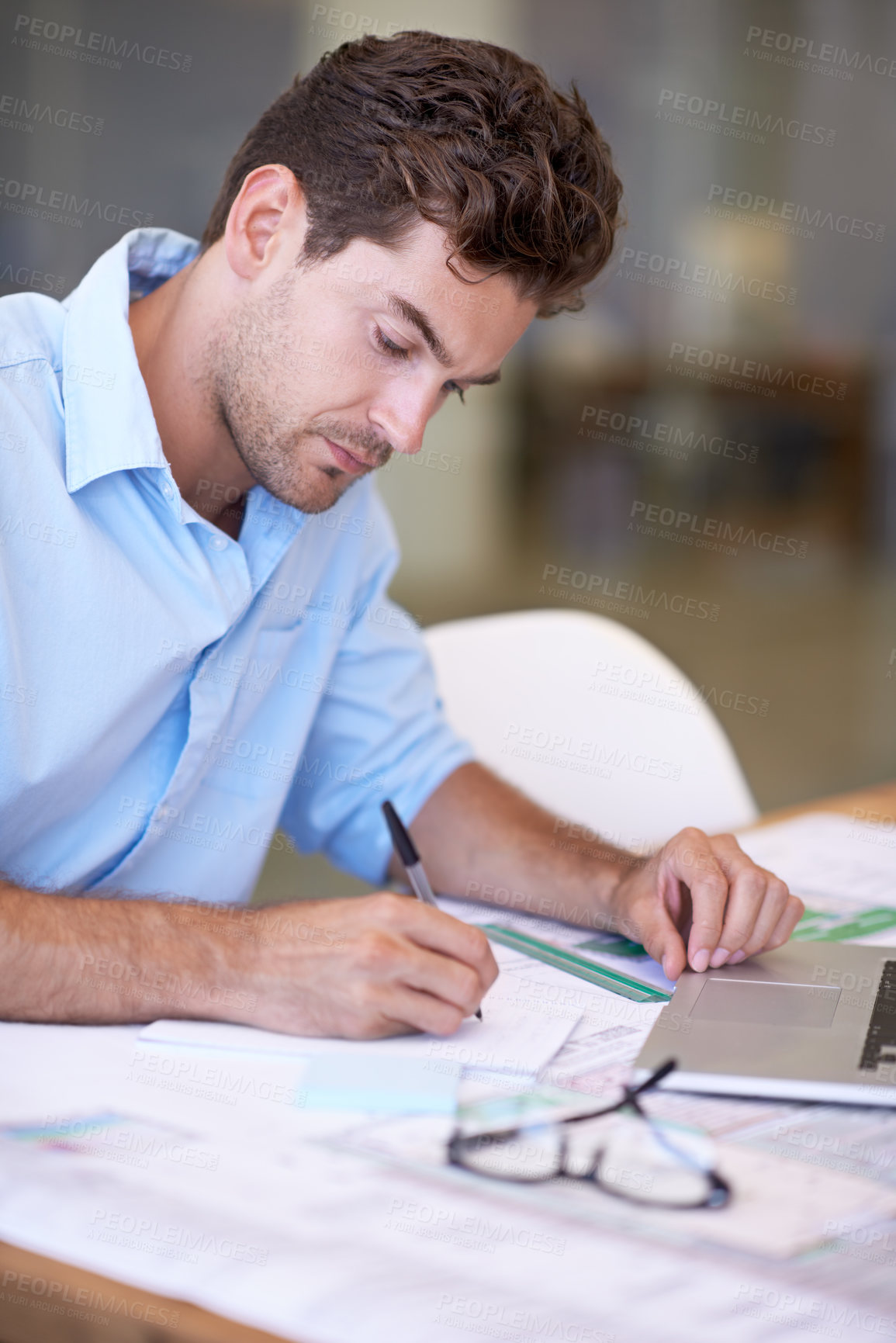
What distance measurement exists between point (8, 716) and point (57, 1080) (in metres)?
0.32

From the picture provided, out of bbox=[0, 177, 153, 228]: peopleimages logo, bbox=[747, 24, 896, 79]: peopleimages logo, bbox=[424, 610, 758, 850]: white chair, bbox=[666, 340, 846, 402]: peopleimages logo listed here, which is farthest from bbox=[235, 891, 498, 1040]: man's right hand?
bbox=[747, 24, 896, 79]: peopleimages logo

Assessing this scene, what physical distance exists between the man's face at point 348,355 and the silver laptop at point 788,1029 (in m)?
0.52

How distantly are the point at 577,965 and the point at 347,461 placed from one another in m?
0.49

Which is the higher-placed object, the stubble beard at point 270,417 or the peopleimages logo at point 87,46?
the peopleimages logo at point 87,46

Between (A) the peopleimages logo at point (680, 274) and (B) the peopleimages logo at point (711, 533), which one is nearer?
(A) the peopleimages logo at point (680, 274)

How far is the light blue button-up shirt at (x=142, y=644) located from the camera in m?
0.98

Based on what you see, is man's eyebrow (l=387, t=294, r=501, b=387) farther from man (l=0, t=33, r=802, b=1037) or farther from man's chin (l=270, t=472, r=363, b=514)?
man's chin (l=270, t=472, r=363, b=514)

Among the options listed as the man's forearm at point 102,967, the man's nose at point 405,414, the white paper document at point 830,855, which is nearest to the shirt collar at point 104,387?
the man's nose at point 405,414

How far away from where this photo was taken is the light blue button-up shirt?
983mm

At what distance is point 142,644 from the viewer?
3.37 feet

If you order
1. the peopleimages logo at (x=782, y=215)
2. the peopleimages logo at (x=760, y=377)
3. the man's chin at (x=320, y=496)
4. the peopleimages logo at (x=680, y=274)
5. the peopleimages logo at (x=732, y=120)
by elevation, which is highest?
the peopleimages logo at (x=732, y=120)

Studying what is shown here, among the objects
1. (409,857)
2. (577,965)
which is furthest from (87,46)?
(577,965)

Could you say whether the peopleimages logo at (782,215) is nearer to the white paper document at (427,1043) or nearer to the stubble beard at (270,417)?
the stubble beard at (270,417)

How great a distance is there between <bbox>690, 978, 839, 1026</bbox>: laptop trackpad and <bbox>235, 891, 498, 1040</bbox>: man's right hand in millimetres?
166
